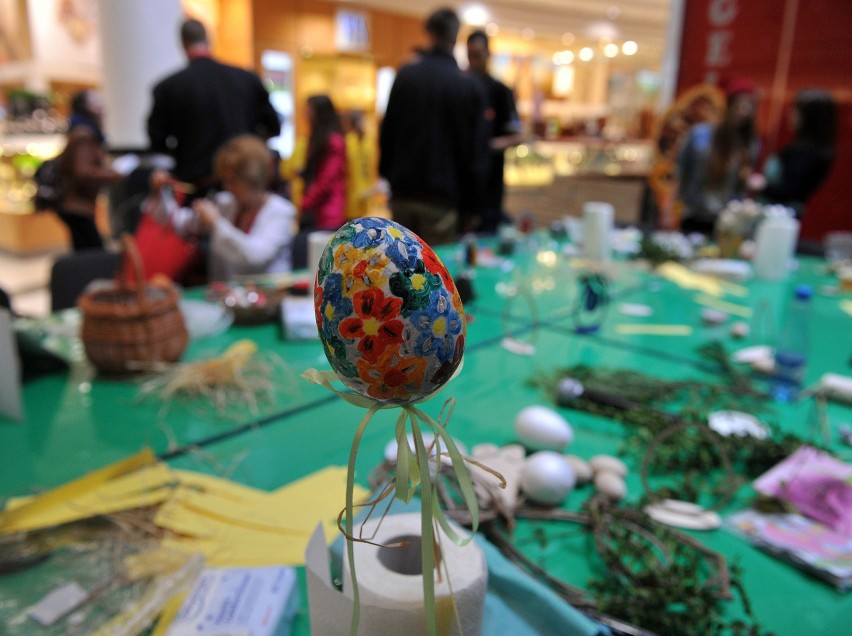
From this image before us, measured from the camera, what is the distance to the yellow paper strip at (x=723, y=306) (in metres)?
1.98

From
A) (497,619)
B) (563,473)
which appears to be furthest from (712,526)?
(497,619)

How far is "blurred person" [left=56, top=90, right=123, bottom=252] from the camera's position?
309 cm

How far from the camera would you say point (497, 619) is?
0.62 metres

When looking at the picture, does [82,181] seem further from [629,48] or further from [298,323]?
[629,48]

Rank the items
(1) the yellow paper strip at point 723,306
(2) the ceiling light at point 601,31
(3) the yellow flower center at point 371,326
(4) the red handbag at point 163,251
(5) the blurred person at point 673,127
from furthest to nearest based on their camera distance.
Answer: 1. (2) the ceiling light at point 601,31
2. (5) the blurred person at point 673,127
3. (4) the red handbag at point 163,251
4. (1) the yellow paper strip at point 723,306
5. (3) the yellow flower center at point 371,326

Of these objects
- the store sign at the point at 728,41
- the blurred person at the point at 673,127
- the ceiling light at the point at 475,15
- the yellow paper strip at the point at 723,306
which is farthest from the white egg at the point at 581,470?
the ceiling light at the point at 475,15

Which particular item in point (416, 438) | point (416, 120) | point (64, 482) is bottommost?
point (64, 482)

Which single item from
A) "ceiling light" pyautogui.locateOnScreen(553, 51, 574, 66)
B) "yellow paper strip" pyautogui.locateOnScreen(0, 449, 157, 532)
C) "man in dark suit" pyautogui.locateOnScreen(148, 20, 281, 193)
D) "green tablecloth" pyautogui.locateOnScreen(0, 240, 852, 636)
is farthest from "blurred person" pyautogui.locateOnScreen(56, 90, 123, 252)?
"ceiling light" pyautogui.locateOnScreen(553, 51, 574, 66)

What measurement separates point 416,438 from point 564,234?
2801mm

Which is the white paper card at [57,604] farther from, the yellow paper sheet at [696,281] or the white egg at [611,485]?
the yellow paper sheet at [696,281]

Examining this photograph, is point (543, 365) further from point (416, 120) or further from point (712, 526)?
point (416, 120)

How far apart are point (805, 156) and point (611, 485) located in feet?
11.4

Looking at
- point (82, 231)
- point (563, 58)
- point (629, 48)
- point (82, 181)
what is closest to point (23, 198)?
point (82, 231)

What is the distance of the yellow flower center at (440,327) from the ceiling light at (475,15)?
29.7 feet
